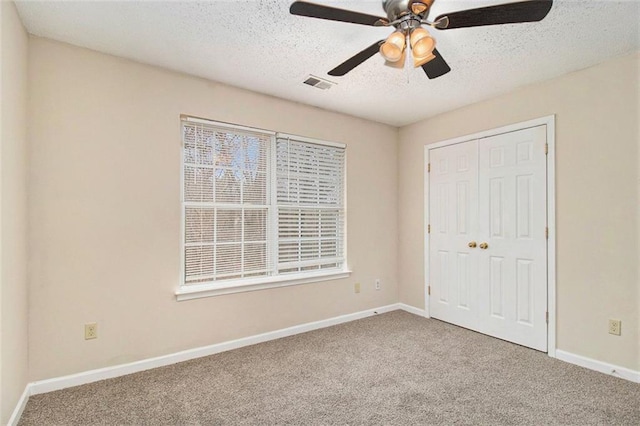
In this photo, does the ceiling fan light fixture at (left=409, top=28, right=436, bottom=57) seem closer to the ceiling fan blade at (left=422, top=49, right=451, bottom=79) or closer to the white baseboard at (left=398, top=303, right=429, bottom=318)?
the ceiling fan blade at (left=422, top=49, right=451, bottom=79)

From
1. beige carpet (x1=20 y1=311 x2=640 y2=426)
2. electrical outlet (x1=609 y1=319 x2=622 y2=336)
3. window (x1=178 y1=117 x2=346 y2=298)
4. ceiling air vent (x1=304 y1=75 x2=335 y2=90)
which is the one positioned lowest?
beige carpet (x1=20 y1=311 x2=640 y2=426)

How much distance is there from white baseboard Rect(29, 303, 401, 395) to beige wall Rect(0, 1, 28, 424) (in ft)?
0.67

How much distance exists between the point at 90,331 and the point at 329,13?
2651 mm

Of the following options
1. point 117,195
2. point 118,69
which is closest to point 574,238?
point 117,195

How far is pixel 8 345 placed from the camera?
1.84m

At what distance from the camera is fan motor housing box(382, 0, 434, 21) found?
163 centimetres

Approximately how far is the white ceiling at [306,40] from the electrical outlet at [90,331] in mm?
2042

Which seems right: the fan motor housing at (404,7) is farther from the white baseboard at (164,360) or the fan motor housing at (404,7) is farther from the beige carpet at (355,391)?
the white baseboard at (164,360)

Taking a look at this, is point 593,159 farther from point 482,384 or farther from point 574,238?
point 482,384

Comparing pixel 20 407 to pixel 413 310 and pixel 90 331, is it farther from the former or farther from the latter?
pixel 413 310

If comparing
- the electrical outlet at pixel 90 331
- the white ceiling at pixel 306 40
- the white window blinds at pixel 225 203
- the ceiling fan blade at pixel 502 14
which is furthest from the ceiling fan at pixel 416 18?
the electrical outlet at pixel 90 331

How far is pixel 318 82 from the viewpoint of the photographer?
3.00m

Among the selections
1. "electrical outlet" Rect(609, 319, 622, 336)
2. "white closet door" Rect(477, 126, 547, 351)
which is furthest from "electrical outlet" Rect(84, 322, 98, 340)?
"electrical outlet" Rect(609, 319, 622, 336)

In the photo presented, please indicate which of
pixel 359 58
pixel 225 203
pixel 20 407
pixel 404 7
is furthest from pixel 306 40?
pixel 20 407
